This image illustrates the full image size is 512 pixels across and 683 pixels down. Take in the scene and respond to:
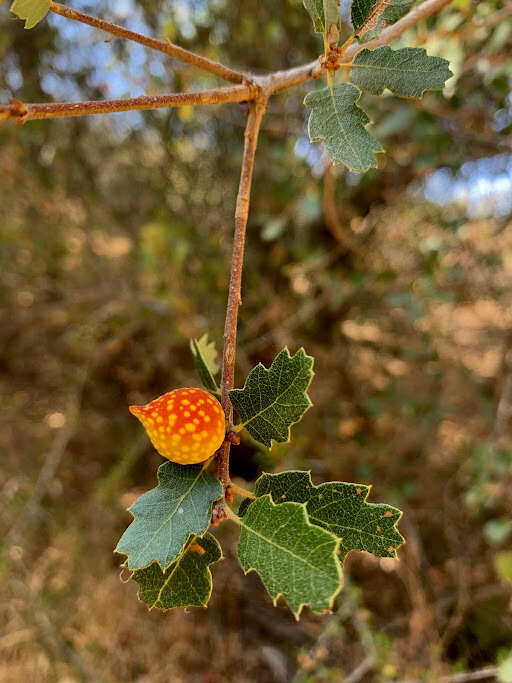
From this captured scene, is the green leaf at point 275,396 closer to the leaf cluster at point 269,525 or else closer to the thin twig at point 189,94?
the leaf cluster at point 269,525

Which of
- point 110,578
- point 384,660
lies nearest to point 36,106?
point 384,660

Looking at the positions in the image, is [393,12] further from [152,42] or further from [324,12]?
[152,42]

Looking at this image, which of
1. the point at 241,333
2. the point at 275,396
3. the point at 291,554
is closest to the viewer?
the point at 291,554

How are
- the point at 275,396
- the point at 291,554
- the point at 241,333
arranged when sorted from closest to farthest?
the point at 291,554 < the point at 275,396 < the point at 241,333

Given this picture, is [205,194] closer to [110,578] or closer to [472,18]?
[472,18]

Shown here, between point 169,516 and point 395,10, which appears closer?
point 169,516

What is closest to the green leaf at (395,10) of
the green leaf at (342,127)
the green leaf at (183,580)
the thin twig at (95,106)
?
the green leaf at (342,127)

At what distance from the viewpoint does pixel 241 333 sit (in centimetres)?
195

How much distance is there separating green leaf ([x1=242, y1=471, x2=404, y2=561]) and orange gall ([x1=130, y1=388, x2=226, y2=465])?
0.11 meters

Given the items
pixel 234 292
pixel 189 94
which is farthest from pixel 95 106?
pixel 234 292

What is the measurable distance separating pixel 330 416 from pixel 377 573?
75cm

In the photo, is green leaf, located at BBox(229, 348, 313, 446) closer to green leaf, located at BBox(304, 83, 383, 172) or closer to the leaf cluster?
the leaf cluster

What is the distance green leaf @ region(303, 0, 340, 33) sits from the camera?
64cm

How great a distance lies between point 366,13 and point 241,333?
1.37 meters
